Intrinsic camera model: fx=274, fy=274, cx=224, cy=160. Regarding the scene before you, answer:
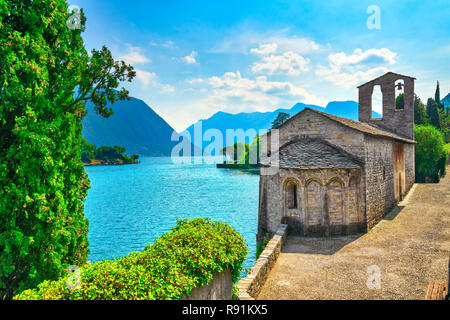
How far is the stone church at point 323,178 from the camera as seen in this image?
1316 centimetres

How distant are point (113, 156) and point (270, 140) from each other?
349 feet

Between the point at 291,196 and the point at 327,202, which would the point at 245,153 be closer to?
the point at 291,196

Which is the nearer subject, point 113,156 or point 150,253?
point 150,253

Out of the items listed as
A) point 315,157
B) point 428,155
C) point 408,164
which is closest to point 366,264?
point 315,157

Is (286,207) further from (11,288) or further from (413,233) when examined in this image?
(11,288)

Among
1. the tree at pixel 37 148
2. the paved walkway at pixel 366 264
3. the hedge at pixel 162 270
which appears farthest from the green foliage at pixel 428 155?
the tree at pixel 37 148

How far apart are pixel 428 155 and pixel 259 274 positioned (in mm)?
35125

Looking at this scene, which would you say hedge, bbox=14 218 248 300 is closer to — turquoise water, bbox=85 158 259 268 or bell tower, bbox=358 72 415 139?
turquoise water, bbox=85 158 259 268

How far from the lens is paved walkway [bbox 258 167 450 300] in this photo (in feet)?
26.3

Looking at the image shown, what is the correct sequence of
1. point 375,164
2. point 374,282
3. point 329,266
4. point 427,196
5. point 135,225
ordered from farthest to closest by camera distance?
point 135,225 → point 427,196 → point 375,164 → point 329,266 → point 374,282

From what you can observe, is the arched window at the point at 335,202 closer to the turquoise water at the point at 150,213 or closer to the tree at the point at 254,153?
the turquoise water at the point at 150,213

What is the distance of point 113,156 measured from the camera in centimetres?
11225

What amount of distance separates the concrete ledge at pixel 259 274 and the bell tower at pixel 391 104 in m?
19.7
